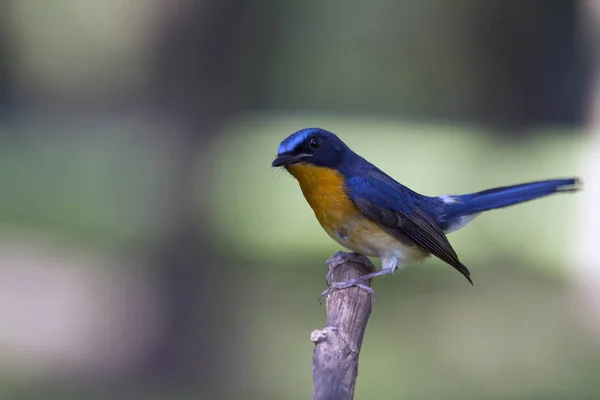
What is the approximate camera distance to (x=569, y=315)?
8.53 meters

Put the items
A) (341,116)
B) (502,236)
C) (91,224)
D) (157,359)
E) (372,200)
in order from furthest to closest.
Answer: (341,116), (91,224), (502,236), (157,359), (372,200)

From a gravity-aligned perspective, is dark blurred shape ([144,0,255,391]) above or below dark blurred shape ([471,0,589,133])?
below

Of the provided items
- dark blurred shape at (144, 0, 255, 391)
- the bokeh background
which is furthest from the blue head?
dark blurred shape at (144, 0, 255, 391)

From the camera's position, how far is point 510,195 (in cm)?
457

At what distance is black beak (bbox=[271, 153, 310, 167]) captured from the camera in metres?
3.68

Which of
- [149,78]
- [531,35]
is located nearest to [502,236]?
[531,35]

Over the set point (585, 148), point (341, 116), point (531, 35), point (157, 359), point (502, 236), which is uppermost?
point (531, 35)

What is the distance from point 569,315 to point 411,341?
1.59 m

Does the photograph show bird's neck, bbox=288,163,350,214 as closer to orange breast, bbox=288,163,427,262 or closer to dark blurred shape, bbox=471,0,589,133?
orange breast, bbox=288,163,427,262

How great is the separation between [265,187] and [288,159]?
5636 mm

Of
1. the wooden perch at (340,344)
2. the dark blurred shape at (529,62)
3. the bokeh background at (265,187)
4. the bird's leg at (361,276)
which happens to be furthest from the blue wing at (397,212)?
the dark blurred shape at (529,62)

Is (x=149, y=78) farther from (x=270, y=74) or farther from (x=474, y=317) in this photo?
(x=474, y=317)

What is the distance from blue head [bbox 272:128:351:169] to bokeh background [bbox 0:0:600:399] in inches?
154

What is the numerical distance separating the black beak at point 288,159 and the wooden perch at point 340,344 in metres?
0.59
